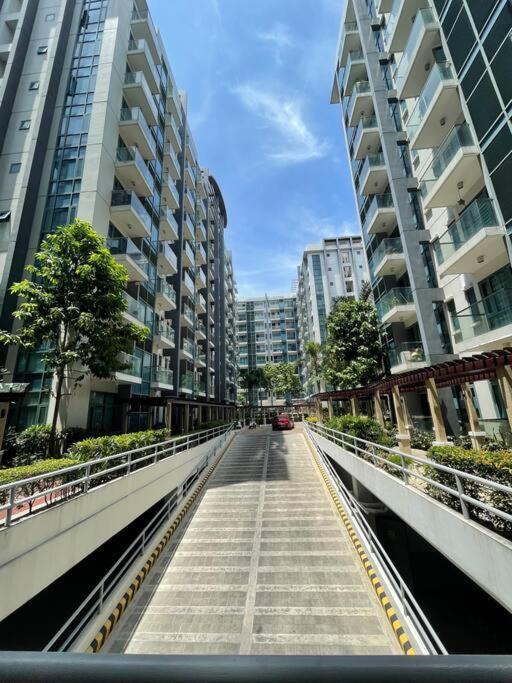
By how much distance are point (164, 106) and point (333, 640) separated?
35619mm

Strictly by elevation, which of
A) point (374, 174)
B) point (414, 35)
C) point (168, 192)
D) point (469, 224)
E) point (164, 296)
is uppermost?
point (168, 192)

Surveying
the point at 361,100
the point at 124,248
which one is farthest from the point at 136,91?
the point at 361,100

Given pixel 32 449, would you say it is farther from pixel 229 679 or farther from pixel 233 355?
pixel 233 355

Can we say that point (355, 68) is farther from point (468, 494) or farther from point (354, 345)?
point (468, 494)

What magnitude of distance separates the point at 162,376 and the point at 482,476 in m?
19.8

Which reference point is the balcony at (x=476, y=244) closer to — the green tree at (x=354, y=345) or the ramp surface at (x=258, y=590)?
the green tree at (x=354, y=345)

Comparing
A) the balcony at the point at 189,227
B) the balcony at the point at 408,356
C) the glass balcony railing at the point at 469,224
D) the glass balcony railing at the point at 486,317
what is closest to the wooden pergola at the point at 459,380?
the glass balcony railing at the point at 486,317

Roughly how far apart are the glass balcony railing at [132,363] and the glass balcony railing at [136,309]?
8.47ft

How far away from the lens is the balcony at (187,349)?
95.3ft

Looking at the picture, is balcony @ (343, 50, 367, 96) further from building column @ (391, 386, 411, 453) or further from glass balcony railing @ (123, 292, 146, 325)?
building column @ (391, 386, 411, 453)

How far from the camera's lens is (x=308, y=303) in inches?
2589

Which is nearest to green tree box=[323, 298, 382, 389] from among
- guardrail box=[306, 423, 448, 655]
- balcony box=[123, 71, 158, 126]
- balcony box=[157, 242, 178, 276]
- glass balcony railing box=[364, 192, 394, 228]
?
glass balcony railing box=[364, 192, 394, 228]

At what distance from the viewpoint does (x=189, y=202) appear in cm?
3453

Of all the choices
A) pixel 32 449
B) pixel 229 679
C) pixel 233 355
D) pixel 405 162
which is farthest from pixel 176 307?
pixel 233 355
